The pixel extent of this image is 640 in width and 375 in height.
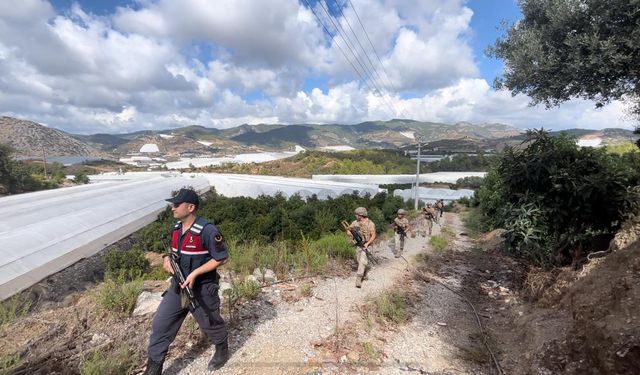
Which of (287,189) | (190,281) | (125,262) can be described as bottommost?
(287,189)

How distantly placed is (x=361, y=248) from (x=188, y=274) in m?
4.21

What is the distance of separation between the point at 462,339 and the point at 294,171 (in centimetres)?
6518

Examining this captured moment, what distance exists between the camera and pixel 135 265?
11.5 m

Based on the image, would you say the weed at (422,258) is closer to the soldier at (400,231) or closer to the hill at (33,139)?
the soldier at (400,231)

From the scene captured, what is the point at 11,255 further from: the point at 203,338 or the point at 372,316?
the point at 372,316

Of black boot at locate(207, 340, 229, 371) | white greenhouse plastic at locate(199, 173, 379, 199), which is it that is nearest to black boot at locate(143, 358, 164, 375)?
black boot at locate(207, 340, 229, 371)

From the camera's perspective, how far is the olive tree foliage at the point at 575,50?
18.4 feet

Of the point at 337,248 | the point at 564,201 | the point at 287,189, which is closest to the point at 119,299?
the point at 337,248

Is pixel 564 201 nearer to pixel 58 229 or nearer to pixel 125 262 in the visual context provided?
pixel 125 262

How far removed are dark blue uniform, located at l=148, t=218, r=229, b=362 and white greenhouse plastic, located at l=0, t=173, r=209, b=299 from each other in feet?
23.4

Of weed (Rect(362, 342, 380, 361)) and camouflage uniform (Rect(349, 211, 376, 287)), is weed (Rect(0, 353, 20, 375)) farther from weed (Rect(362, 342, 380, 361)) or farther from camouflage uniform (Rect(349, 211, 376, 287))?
camouflage uniform (Rect(349, 211, 376, 287))

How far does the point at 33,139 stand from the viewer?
10981 centimetres

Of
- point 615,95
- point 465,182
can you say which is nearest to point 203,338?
point 615,95

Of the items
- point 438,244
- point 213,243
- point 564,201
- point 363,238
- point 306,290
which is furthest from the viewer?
point 438,244
